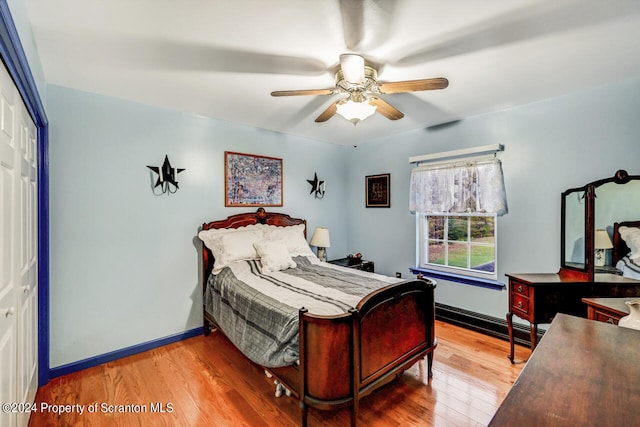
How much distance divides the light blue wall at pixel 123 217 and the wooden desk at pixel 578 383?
9.95ft

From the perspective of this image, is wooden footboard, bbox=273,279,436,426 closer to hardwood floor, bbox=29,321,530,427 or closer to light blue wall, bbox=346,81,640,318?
hardwood floor, bbox=29,321,530,427

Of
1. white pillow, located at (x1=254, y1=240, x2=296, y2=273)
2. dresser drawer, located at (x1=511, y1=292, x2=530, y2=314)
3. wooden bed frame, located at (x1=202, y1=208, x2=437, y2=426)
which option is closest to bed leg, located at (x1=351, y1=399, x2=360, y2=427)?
wooden bed frame, located at (x1=202, y1=208, x2=437, y2=426)

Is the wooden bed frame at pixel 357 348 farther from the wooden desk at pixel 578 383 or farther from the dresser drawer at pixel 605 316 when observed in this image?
the dresser drawer at pixel 605 316

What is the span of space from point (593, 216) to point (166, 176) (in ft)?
12.8

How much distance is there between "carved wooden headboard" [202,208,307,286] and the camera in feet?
10.2

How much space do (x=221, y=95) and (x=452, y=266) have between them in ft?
10.6

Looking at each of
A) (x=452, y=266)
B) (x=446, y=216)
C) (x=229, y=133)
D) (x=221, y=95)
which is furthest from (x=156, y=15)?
(x=452, y=266)

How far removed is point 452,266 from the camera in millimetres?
3562

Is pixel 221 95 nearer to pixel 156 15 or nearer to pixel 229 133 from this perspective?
pixel 229 133

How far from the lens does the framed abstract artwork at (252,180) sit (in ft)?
11.2

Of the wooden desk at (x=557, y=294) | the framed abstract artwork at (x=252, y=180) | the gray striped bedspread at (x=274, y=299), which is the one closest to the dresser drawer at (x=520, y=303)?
the wooden desk at (x=557, y=294)

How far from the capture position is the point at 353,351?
5.54 ft

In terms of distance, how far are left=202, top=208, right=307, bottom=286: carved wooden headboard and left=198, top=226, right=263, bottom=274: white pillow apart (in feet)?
0.31

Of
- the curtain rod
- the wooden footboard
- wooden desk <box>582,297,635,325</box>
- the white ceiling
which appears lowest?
the wooden footboard
